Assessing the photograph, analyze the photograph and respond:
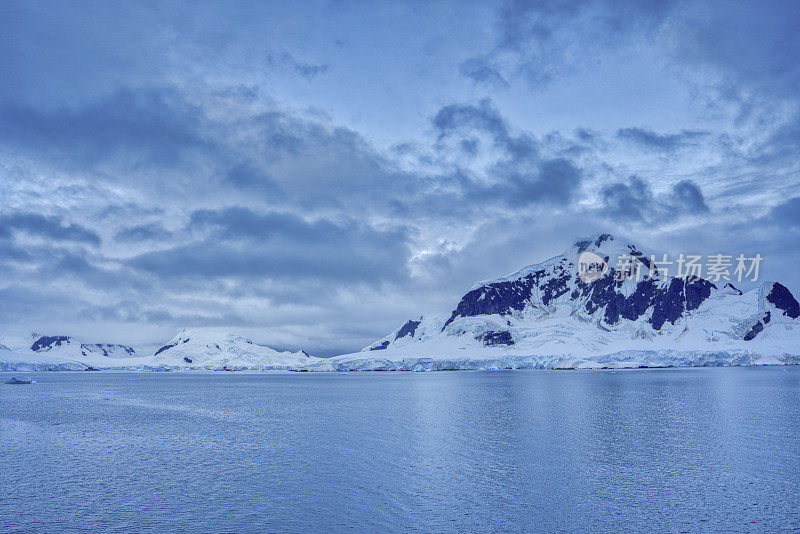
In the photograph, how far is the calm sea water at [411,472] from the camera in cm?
2519

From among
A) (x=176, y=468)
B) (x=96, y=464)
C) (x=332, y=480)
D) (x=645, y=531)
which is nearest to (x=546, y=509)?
(x=645, y=531)

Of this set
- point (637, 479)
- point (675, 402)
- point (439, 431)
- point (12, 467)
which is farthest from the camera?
point (675, 402)

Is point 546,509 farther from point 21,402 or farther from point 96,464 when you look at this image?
point 21,402

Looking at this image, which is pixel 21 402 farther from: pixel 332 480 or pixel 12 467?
pixel 332 480

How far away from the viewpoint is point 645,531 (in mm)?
23297

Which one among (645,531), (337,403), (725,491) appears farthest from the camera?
(337,403)

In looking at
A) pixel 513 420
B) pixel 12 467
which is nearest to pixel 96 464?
pixel 12 467

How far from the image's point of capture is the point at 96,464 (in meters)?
38.3

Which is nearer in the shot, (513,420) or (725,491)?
(725,491)

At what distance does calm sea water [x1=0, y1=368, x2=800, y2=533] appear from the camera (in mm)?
25188

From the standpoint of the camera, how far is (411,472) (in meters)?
34.4

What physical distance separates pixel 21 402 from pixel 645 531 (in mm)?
102009

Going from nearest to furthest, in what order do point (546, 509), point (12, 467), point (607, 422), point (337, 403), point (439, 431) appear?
1. point (546, 509)
2. point (12, 467)
3. point (439, 431)
4. point (607, 422)
5. point (337, 403)

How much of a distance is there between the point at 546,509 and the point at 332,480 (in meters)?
12.9
